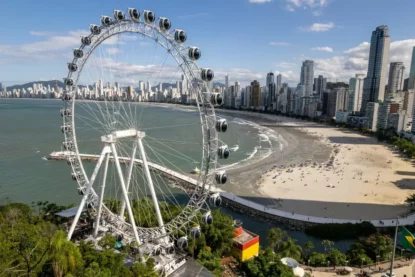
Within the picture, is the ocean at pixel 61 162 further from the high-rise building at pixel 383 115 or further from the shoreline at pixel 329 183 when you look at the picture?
the high-rise building at pixel 383 115

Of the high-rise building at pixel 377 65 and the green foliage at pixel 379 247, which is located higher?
the high-rise building at pixel 377 65

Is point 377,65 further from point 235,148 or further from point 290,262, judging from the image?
point 290,262

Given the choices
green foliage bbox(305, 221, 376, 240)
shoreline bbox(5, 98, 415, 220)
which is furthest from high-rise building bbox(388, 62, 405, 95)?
green foliage bbox(305, 221, 376, 240)

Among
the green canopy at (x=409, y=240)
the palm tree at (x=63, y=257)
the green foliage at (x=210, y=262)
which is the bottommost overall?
the green foliage at (x=210, y=262)

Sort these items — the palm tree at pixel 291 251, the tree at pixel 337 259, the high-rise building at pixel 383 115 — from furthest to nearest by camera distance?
the high-rise building at pixel 383 115 → the palm tree at pixel 291 251 → the tree at pixel 337 259

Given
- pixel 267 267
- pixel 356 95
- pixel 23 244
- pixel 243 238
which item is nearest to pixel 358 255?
pixel 243 238

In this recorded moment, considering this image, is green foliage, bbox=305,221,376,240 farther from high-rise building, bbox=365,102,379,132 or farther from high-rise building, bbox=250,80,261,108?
high-rise building, bbox=250,80,261,108

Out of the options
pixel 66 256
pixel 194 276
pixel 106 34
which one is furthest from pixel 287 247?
pixel 106 34

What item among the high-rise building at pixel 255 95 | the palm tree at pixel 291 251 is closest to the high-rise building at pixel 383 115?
the high-rise building at pixel 255 95

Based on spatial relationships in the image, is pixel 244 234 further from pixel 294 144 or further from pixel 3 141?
pixel 3 141
